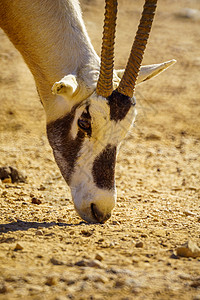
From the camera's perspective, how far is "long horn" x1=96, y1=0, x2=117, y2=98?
13.1 feet

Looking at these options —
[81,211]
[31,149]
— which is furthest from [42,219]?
[31,149]

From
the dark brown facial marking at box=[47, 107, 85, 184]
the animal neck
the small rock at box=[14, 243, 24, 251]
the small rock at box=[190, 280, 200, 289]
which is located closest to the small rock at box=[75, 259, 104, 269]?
the small rock at box=[14, 243, 24, 251]

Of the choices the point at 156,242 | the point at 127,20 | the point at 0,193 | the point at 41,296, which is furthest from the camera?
the point at 127,20

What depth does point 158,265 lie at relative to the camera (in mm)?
2973

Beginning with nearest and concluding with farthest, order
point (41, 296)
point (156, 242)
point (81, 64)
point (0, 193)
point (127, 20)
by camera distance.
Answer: point (41, 296)
point (156, 242)
point (81, 64)
point (0, 193)
point (127, 20)

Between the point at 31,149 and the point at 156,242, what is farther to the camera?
the point at 31,149

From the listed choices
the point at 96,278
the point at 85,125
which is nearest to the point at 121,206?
the point at 85,125

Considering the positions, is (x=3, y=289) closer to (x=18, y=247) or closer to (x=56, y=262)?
(x=56, y=262)

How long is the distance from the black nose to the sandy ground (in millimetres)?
136

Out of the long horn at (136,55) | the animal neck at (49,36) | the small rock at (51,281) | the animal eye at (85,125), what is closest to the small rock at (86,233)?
the small rock at (51,281)

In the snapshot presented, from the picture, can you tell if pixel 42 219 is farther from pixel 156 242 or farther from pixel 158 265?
pixel 158 265

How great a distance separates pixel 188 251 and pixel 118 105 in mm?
1631

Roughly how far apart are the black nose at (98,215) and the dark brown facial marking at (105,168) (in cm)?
21

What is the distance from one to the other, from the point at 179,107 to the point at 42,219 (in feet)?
19.2
